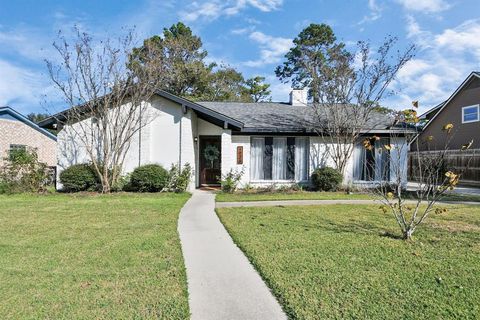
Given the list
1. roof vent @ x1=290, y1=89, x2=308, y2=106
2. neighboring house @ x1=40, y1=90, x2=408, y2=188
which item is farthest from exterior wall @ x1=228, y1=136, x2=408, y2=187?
roof vent @ x1=290, y1=89, x2=308, y2=106

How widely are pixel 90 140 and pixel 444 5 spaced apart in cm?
1513

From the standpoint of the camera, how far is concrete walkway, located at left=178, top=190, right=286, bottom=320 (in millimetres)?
3410

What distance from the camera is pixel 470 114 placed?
2094cm

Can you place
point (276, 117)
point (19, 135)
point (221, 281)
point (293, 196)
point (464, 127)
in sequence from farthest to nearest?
point (464, 127)
point (19, 135)
point (276, 117)
point (293, 196)
point (221, 281)

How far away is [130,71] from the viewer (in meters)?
14.0

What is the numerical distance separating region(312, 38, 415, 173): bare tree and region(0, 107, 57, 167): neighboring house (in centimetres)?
1580

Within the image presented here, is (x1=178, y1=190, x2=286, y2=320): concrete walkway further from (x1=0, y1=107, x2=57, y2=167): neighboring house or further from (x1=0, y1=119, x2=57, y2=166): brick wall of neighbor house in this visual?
(x1=0, y1=119, x2=57, y2=166): brick wall of neighbor house

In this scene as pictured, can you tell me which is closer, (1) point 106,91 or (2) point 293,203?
(2) point 293,203

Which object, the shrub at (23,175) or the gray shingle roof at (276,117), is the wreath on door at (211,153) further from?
the shrub at (23,175)

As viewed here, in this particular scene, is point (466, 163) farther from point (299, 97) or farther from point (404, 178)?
point (299, 97)

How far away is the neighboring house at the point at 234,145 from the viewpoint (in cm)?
1447

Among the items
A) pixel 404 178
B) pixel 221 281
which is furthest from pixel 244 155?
pixel 221 281

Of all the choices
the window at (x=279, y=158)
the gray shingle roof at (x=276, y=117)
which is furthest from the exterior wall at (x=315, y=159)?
the gray shingle roof at (x=276, y=117)

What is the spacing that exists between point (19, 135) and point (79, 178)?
10535mm
